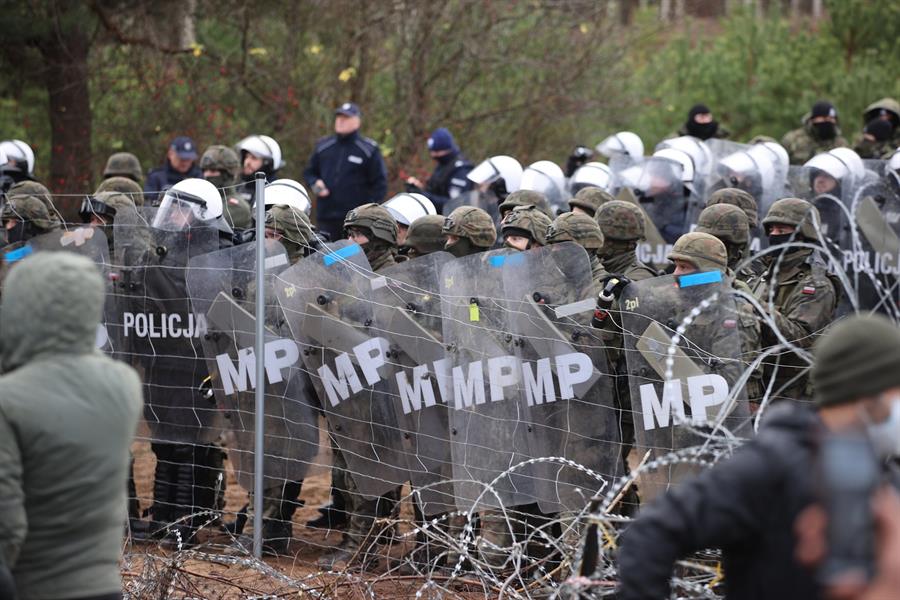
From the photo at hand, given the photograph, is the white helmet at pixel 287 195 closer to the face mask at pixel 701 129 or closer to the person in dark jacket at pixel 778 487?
the person in dark jacket at pixel 778 487

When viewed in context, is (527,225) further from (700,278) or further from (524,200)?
(524,200)

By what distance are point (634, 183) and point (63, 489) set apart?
7.51m

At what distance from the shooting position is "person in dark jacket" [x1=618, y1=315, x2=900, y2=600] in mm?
2725

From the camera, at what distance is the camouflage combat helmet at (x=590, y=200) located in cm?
877

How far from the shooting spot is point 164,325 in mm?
6941

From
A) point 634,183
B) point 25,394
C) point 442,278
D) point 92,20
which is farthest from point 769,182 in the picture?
point 25,394

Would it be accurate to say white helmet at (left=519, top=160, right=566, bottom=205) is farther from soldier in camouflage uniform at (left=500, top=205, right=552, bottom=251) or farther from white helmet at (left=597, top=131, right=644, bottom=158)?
soldier in camouflage uniform at (left=500, top=205, right=552, bottom=251)

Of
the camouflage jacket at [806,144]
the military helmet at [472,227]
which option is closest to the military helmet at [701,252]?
the military helmet at [472,227]

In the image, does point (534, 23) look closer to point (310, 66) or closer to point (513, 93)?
point (513, 93)

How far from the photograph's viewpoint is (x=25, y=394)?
326 centimetres

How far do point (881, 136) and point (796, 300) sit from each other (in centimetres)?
576

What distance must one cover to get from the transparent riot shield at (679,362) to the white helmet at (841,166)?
14.3 feet

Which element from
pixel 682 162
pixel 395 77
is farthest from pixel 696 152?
pixel 395 77

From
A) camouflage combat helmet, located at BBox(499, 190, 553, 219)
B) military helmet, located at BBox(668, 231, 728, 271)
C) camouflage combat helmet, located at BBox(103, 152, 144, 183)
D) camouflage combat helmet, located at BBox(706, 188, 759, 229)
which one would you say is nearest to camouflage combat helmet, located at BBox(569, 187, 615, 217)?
camouflage combat helmet, located at BBox(499, 190, 553, 219)
